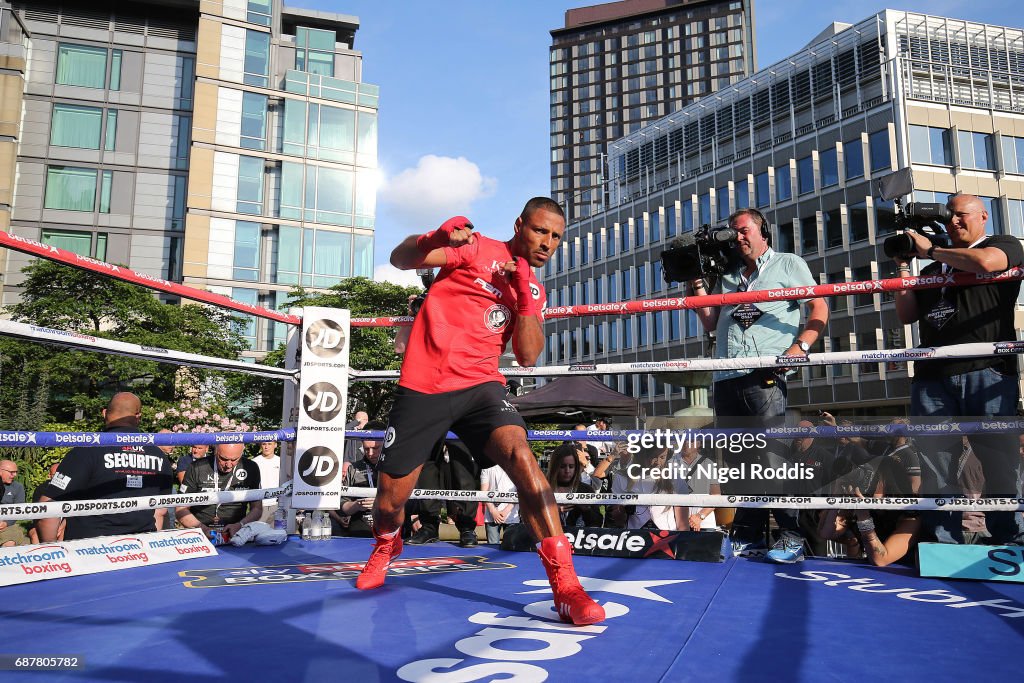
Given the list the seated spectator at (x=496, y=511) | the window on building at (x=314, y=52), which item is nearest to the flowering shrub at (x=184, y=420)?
the seated spectator at (x=496, y=511)

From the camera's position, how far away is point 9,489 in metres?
8.10

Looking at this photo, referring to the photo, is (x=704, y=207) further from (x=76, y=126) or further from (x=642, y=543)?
(x=642, y=543)

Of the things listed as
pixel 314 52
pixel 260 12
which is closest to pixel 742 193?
pixel 314 52

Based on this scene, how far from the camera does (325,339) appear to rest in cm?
449

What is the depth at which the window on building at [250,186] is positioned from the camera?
1326 inches

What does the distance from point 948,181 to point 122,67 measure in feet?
123

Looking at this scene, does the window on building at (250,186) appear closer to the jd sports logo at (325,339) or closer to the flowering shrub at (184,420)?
the flowering shrub at (184,420)

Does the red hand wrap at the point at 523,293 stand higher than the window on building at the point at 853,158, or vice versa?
the window on building at the point at 853,158

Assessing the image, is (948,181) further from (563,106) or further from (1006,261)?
(563,106)

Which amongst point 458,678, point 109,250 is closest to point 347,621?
point 458,678

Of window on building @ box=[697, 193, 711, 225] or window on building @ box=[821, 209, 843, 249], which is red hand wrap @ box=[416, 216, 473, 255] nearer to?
window on building @ box=[821, 209, 843, 249]

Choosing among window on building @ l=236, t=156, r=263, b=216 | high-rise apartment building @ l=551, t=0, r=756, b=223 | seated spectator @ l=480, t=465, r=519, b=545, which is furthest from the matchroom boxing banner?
high-rise apartment building @ l=551, t=0, r=756, b=223

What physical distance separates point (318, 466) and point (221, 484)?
173cm

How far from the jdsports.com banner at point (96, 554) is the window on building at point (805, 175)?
3362cm
